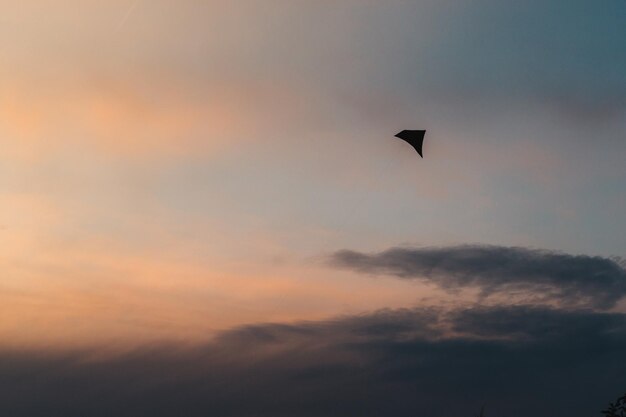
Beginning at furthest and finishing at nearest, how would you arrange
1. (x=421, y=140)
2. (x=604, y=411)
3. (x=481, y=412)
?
(x=421, y=140), (x=604, y=411), (x=481, y=412)

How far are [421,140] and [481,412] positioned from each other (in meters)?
28.5

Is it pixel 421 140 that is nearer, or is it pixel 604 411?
pixel 604 411

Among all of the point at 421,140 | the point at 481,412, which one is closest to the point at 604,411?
the point at 481,412

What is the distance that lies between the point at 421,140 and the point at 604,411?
25.3 metres

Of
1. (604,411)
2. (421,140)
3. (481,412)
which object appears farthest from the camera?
(421,140)

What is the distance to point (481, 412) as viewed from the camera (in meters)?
33.5

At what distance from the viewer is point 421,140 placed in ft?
193

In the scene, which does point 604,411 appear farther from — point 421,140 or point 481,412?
point 421,140

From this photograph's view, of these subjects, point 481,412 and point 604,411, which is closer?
point 481,412

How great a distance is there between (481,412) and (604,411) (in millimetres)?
8708

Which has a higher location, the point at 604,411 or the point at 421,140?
the point at 421,140

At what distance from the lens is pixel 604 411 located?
38.8 m

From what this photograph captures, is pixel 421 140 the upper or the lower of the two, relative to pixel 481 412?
upper
